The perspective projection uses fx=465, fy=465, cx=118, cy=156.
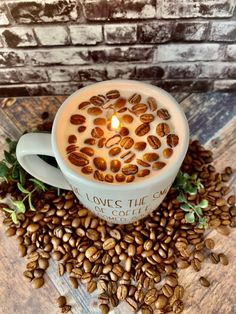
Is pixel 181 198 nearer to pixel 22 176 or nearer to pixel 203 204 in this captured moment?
pixel 203 204

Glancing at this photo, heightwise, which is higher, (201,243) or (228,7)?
(228,7)

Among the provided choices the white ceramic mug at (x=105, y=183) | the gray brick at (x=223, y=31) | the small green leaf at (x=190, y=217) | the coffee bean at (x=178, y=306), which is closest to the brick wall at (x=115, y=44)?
the gray brick at (x=223, y=31)

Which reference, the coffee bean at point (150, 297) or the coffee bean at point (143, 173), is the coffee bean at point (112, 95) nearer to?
the coffee bean at point (143, 173)

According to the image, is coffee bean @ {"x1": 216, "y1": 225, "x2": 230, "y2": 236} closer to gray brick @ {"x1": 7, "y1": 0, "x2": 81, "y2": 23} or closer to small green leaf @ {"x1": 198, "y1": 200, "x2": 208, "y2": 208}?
small green leaf @ {"x1": 198, "y1": 200, "x2": 208, "y2": 208}

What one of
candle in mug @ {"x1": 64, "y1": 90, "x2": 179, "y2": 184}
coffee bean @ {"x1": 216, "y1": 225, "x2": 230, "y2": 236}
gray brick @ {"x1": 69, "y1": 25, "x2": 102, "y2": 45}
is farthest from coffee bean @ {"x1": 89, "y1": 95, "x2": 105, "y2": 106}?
coffee bean @ {"x1": 216, "y1": 225, "x2": 230, "y2": 236}

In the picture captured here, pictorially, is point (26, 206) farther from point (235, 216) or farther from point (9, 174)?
point (235, 216)

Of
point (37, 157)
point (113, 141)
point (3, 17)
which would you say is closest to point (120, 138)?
point (113, 141)

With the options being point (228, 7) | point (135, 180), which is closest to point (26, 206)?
point (135, 180)
